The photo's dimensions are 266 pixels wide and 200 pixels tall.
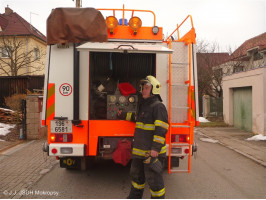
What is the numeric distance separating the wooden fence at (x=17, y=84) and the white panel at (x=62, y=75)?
1039 cm

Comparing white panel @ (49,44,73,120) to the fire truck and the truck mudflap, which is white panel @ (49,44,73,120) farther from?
the truck mudflap

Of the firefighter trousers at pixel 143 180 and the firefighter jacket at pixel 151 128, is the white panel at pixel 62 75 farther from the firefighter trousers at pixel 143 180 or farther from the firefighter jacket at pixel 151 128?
the firefighter trousers at pixel 143 180

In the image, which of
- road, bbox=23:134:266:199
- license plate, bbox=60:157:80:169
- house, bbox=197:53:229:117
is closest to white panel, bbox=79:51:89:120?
license plate, bbox=60:157:80:169

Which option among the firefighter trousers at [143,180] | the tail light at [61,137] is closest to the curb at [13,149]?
the tail light at [61,137]

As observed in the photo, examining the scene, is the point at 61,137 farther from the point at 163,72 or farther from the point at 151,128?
the point at 163,72

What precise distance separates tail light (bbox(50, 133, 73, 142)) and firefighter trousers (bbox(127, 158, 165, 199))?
1093 millimetres

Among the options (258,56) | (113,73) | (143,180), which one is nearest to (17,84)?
(113,73)

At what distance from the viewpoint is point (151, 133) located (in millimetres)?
3330

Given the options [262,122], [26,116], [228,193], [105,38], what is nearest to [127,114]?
[105,38]

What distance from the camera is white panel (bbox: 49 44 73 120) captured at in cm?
377

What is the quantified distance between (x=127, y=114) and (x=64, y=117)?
977 millimetres

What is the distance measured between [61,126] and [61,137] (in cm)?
17

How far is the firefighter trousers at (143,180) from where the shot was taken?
323 cm

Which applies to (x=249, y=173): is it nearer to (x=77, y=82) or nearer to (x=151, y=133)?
(x=151, y=133)
